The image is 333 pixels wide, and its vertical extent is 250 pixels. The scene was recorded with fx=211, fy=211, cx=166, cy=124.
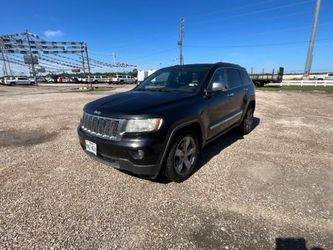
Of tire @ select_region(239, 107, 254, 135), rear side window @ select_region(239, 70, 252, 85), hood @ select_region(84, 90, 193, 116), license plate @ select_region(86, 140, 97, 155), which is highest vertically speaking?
rear side window @ select_region(239, 70, 252, 85)

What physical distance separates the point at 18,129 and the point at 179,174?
5.83 meters

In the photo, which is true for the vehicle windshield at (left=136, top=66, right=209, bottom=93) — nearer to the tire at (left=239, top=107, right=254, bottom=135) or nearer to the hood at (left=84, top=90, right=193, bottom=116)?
the hood at (left=84, top=90, right=193, bottom=116)

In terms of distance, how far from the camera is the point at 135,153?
2674 mm

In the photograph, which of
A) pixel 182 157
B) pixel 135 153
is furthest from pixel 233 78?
pixel 135 153

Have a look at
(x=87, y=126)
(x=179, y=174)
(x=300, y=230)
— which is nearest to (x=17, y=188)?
(x=87, y=126)

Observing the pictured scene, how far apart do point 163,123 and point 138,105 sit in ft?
1.58

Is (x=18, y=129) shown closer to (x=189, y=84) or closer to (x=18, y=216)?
(x=18, y=216)

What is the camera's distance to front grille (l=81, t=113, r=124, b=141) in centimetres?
278

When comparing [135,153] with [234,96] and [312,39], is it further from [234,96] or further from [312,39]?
[312,39]

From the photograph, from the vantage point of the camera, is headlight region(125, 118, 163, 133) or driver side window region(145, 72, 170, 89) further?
driver side window region(145, 72, 170, 89)

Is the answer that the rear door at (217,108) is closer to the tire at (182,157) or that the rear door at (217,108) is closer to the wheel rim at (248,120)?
the tire at (182,157)

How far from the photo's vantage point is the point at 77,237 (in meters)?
2.25

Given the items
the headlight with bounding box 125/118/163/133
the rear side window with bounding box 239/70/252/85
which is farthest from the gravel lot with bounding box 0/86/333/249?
the rear side window with bounding box 239/70/252/85

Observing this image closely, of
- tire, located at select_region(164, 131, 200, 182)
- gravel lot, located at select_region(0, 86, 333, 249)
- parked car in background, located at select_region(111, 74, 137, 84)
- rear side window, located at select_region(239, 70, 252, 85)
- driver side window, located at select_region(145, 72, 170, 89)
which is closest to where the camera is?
gravel lot, located at select_region(0, 86, 333, 249)
